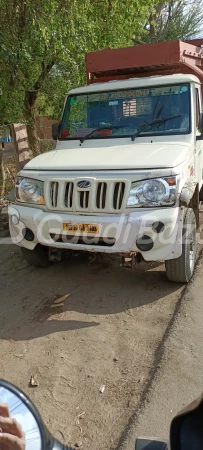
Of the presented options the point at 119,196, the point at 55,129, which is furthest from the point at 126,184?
the point at 55,129

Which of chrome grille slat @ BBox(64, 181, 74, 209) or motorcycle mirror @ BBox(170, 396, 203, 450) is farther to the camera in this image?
chrome grille slat @ BBox(64, 181, 74, 209)

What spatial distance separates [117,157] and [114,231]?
86cm

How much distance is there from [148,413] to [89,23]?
22.9ft

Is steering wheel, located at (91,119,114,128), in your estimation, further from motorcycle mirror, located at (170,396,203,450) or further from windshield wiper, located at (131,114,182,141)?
motorcycle mirror, located at (170,396,203,450)

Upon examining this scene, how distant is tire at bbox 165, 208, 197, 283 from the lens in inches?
163

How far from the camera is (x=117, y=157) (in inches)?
166

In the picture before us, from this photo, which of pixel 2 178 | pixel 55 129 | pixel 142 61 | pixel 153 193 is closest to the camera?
pixel 153 193

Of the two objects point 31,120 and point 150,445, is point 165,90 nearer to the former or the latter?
point 150,445

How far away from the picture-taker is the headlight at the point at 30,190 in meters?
4.20

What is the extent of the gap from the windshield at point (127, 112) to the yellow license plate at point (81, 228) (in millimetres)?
1544

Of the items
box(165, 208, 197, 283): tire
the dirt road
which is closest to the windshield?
box(165, 208, 197, 283): tire

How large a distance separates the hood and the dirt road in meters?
1.38

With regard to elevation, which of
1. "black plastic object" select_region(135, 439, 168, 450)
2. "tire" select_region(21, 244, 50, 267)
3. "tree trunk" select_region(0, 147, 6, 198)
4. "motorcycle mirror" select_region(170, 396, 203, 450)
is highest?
"motorcycle mirror" select_region(170, 396, 203, 450)

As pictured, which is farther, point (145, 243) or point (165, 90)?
point (165, 90)
